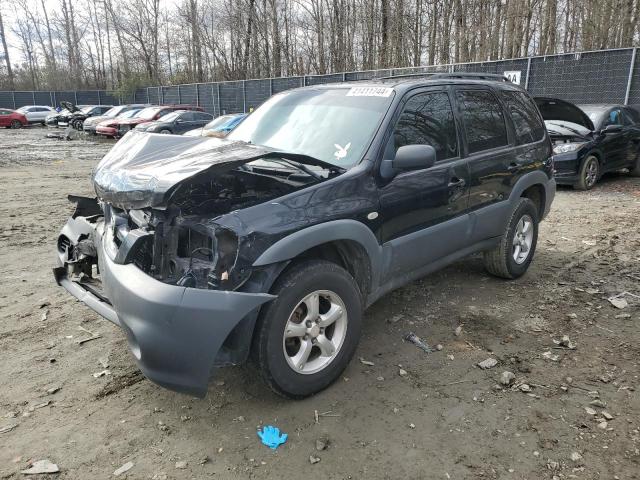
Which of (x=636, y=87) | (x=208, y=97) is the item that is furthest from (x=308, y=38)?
(x=636, y=87)

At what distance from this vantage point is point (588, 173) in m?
9.91

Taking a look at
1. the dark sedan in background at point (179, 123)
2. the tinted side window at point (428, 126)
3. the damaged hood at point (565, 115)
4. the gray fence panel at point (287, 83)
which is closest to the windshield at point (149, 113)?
the dark sedan in background at point (179, 123)

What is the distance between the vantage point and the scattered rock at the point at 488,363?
3463 mm

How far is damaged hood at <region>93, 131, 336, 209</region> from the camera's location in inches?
104

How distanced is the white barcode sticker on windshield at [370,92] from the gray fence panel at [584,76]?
11.8 metres

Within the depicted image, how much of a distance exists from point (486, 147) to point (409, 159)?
1459 mm

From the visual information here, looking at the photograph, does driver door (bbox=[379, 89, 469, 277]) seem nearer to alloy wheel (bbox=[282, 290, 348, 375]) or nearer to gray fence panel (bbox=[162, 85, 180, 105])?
alloy wheel (bbox=[282, 290, 348, 375])

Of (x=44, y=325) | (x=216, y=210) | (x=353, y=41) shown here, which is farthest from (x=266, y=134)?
(x=353, y=41)

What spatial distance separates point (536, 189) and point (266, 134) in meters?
3.00

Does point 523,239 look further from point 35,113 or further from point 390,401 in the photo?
point 35,113

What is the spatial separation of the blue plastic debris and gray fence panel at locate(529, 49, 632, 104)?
13729mm

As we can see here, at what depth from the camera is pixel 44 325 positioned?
13.2ft

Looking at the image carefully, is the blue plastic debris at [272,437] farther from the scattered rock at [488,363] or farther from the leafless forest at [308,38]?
the leafless forest at [308,38]

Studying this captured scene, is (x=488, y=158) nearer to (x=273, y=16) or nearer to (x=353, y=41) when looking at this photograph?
(x=353, y=41)
